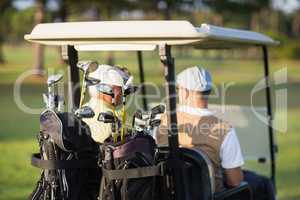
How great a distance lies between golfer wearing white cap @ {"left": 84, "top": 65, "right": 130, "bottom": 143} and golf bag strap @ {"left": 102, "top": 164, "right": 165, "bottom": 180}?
1.12ft

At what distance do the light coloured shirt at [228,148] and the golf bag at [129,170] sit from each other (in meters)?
0.62

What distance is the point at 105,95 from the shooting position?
3.04 metres

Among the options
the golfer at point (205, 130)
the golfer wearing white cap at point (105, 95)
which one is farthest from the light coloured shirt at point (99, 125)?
the golfer at point (205, 130)

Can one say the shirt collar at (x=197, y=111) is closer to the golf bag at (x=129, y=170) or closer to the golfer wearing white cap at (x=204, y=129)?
the golfer wearing white cap at (x=204, y=129)

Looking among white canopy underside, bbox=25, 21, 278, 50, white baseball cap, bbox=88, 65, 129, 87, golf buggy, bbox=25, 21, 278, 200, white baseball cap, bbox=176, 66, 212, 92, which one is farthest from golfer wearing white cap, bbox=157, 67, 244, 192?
white baseball cap, bbox=88, 65, 129, 87

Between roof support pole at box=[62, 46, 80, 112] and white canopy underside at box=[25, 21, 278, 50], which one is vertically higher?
white canopy underside at box=[25, 21, 278, 50]

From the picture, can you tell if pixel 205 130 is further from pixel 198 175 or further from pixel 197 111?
pixel 198 175

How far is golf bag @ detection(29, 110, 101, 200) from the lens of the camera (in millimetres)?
2754

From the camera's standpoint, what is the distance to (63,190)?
2.77 metres

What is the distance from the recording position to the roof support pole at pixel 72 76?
336 centimetres

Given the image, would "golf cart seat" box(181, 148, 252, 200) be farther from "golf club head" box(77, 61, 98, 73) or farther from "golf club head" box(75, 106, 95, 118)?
"golf club head" box(77, 61, 98, 73)

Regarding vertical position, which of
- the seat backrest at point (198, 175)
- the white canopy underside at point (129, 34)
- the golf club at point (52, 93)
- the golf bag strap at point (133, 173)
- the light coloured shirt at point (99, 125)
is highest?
the white canopy underside at point (129, 34)

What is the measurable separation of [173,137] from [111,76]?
17.3 inches

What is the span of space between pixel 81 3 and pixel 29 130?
15.4 m
